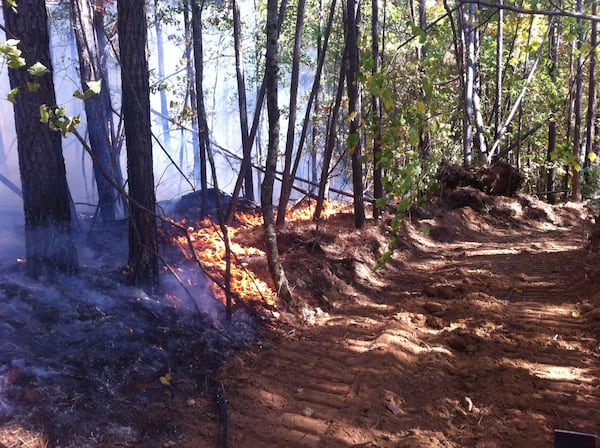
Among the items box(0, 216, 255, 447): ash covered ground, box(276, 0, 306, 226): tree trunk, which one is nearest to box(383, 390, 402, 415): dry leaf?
box(0, 216, 255, 447): ash covered ground

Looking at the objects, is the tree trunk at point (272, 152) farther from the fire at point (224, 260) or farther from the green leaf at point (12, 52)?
the green leaf at point (12, 52)

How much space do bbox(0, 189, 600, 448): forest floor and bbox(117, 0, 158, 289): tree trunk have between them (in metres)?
0.71

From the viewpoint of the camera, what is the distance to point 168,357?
15.5ft

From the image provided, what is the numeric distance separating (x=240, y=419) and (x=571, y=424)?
8.12 ft

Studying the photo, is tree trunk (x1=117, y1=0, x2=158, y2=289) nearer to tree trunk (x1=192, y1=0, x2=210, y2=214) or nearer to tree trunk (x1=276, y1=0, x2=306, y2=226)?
tree trunk (x1=192, y1=0, x2=210, y2=214)

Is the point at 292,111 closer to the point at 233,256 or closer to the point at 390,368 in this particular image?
the point at 233,256

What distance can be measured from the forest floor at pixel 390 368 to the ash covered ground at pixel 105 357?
23mm

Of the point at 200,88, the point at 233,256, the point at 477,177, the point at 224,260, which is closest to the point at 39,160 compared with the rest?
the point at 200,88

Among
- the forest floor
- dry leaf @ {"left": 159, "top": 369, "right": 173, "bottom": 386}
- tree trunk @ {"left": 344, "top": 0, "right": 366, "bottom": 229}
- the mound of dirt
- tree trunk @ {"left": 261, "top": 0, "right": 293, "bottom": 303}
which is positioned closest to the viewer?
the forest floor

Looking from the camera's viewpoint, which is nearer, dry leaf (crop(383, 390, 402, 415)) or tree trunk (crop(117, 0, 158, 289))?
dry leaf (crop(383, 390, 402, 415))

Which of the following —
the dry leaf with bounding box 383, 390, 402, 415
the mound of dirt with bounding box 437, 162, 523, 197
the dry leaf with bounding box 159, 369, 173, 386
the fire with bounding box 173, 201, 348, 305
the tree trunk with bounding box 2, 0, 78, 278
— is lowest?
the dry leaf with bounding box 383, 390, 402, 415

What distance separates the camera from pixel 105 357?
4.33 meters

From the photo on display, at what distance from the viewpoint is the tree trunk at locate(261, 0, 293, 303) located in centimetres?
581

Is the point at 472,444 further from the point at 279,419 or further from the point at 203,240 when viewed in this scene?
the point at 203,240
